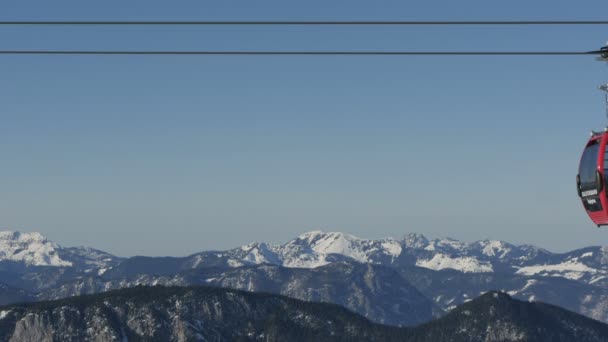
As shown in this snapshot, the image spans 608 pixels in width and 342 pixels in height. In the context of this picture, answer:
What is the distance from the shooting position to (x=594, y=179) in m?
64.3

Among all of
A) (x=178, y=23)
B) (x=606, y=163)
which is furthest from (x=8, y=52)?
(x=606, y=163)

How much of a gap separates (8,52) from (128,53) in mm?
6486

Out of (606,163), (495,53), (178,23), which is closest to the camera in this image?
(495,53)

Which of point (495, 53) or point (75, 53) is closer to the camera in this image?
point (495, 53)

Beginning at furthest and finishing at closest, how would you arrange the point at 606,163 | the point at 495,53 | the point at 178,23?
the point at 606,163 < the point at 178,23 < the point at 495,53

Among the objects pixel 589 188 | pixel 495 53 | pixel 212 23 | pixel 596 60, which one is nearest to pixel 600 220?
pixel 589 188

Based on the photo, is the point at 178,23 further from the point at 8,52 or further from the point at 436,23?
the point at 436,23

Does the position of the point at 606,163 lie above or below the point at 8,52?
below

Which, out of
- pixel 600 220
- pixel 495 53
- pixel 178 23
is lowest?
pixel 600 220

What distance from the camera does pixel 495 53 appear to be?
157 ft

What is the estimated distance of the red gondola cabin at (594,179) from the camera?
63.0m

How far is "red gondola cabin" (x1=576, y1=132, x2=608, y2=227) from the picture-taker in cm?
6297

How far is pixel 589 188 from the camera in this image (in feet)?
215

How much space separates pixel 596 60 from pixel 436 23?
8.86m
